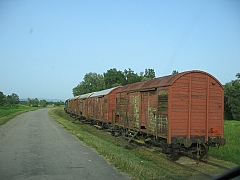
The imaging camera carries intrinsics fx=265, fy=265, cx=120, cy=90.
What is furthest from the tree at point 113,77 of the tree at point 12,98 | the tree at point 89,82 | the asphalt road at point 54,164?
the tree at point 12,98

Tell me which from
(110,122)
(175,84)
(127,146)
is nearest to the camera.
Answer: (175,84)

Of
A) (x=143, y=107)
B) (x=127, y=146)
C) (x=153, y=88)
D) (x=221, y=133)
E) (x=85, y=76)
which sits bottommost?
(x=127, y=146)

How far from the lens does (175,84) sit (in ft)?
35.4

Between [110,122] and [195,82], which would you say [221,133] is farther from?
[110,122]

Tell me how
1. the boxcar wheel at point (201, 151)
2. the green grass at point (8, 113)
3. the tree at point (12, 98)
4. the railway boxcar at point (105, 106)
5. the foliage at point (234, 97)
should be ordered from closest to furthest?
the boxcar wheel at point (201, 151) → the railway boxcar at point (105, 106) → the green grass at point (8, 113) → the foliage at point (234, 97) → the tree at point (12, 98)

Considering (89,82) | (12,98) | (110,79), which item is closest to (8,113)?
(110,79)

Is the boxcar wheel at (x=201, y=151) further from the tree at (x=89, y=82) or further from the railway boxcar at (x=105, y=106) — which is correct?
the tree at (x=89, y=82)

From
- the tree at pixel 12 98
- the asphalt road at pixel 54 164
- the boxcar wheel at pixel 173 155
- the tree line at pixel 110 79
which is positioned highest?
the tree line at pixel 110 79

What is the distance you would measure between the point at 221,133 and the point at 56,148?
7251 millimetres

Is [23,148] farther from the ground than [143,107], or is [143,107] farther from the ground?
[143,107]

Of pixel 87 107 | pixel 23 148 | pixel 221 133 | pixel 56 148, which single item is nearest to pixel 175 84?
pixel 221 133

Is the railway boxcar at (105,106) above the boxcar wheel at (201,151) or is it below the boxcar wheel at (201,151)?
above

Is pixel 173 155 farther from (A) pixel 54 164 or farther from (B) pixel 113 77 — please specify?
(B) pixel 113 77

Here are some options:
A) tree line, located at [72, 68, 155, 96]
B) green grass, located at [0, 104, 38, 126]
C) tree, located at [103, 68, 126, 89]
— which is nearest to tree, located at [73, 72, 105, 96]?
tree line, located at [72, 68, 155, 96]
